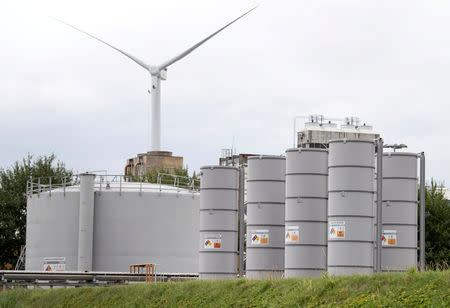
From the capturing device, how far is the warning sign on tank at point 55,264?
4422 centimetres

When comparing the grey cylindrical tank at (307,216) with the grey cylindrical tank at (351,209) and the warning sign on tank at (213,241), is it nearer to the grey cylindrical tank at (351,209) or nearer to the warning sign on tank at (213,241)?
the grey cylindrical tank at (351,209)

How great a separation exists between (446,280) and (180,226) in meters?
28.8

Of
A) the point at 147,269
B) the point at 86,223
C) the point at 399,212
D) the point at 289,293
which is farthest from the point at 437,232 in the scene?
the point at 289,293

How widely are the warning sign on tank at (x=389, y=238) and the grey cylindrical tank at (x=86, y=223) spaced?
65.0 feet

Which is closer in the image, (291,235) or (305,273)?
(305,273)

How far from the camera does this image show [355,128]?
126 m

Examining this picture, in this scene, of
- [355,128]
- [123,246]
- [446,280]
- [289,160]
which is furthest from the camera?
[355,128]

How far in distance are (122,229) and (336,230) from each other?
19.7 metres

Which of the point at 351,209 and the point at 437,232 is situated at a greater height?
the point at 351,209

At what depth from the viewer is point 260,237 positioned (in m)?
30.3

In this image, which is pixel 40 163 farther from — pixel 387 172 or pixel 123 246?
pixel 387 172

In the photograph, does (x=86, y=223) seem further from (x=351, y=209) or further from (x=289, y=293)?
(x=289, y=293)

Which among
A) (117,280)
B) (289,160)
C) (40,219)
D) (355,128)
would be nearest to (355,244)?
(289,160)

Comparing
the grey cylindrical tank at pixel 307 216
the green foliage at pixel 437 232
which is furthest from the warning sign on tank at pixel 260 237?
the green foliage at pixel 437 232
